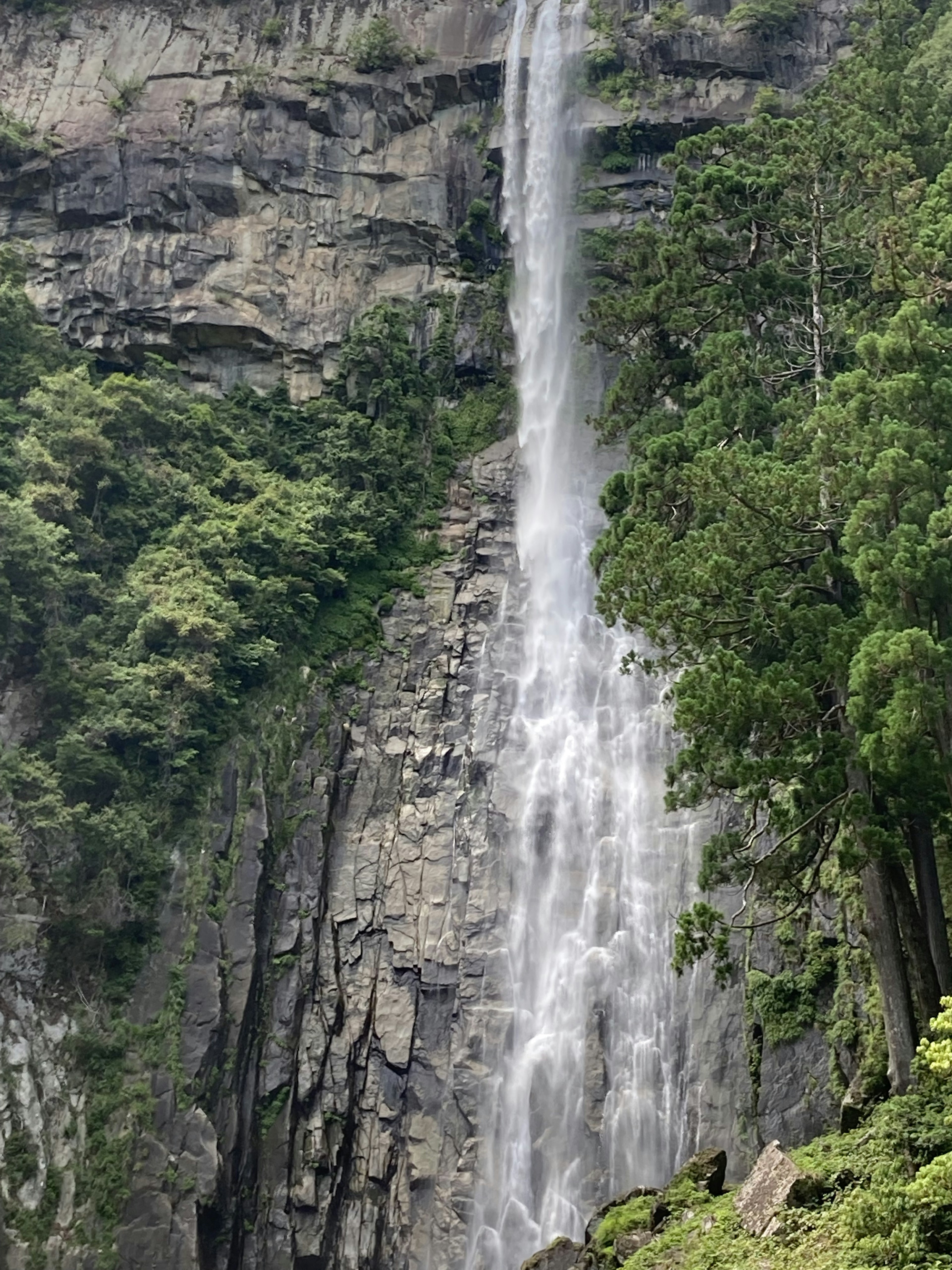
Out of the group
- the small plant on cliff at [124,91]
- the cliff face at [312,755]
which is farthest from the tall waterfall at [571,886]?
the small plant on cliff at [124,91]

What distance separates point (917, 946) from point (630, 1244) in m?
3.43

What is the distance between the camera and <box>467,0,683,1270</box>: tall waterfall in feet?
52.1

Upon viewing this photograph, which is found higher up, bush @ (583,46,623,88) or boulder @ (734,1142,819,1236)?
bush @ (583,46,623,88)

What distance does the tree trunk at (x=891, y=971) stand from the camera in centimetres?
1005

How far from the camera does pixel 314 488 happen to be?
74.4ft

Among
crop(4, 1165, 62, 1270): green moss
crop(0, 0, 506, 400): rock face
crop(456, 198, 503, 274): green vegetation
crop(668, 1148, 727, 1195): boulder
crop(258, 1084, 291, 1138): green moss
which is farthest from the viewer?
crop(456, 198, 503, 274): green vegetation

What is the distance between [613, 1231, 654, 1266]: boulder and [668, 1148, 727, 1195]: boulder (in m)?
0.57

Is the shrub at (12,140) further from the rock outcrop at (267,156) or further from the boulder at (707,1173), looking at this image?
the boulder at (707,1173)

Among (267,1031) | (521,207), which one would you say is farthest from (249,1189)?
(521,207)

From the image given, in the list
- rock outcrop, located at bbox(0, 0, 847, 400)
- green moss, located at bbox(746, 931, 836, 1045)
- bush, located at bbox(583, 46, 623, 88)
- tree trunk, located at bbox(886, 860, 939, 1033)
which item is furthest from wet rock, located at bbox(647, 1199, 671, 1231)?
bush, located at bbox(583, 46, 623, 88)

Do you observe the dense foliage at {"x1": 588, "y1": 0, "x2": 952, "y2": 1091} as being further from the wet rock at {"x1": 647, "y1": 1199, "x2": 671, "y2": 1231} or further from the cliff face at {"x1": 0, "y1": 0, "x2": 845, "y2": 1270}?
the cliff face at {"x1": 0, "y1": 0, "x2": 845, "y2": 1270}

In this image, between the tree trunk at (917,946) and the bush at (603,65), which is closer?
the tree trunk at (917,946)

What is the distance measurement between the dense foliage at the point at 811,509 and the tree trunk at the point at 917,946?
0.02m

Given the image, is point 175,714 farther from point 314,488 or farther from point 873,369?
point 873,369
